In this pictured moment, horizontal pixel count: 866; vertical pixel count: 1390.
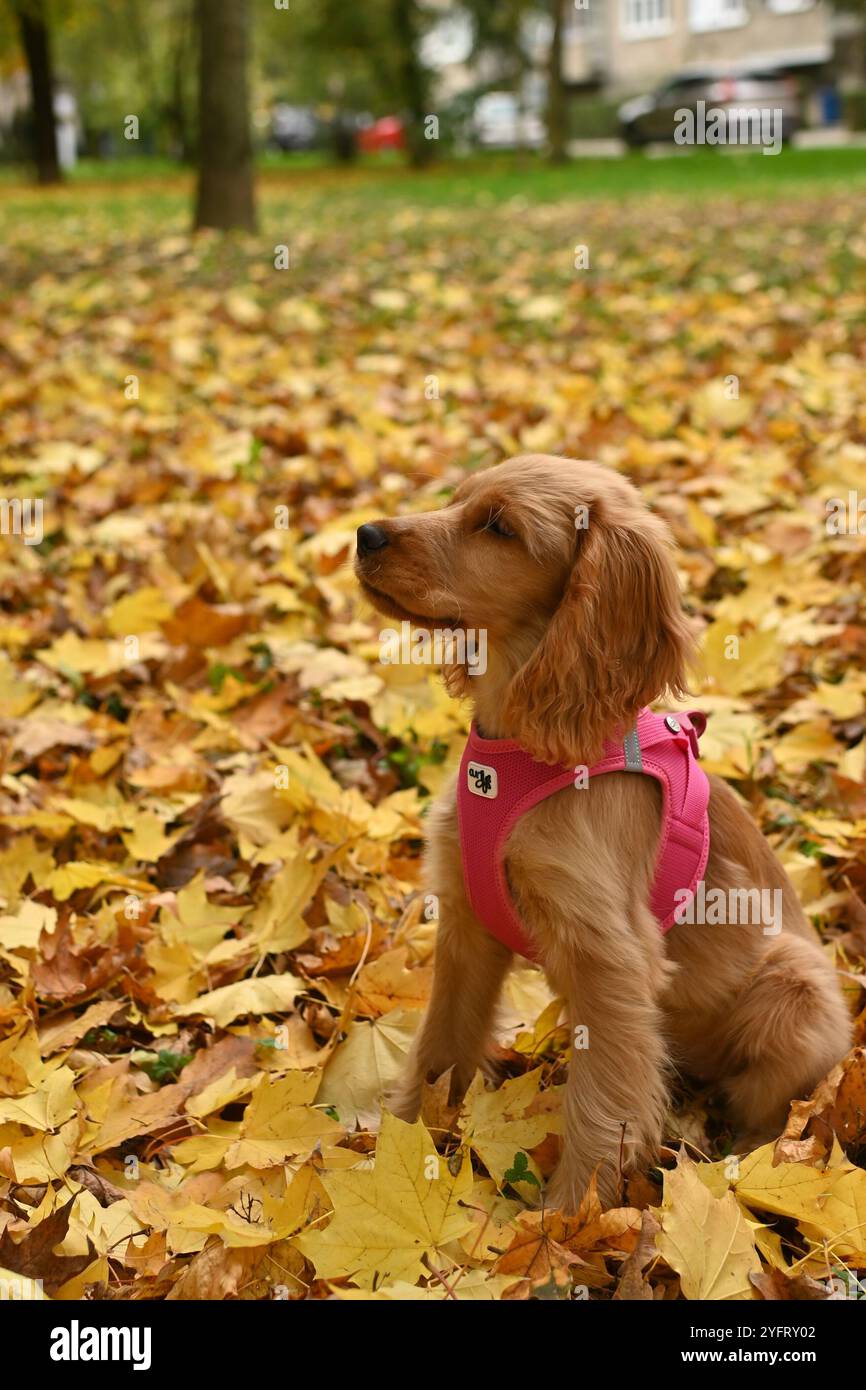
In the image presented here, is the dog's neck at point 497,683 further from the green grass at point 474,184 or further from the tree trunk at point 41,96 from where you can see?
the tree trunk at point 41,96

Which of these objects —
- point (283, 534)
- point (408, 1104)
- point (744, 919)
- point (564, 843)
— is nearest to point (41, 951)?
point (408, 1104)

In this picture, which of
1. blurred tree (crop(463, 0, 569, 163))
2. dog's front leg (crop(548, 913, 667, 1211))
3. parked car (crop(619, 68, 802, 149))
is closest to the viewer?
dog's front leg (crop(548, 913, 667, 1211))

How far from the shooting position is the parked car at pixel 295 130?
59594mm

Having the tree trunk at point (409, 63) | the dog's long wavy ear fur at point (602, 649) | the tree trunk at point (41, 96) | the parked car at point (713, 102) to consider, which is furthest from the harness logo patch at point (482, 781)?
the tree trunk at point (409, 63)

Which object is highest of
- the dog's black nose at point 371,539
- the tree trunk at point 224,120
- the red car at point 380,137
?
the red car at point 380,137

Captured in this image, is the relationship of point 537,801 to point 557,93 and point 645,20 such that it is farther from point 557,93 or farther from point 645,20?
point 645,20

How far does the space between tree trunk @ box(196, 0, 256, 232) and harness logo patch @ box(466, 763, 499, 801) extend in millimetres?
13956

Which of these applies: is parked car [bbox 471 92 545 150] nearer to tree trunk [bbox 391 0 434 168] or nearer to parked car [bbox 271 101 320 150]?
tree trunk [bbox 391 0 434 168]

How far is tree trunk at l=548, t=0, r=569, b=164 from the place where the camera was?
35344mm

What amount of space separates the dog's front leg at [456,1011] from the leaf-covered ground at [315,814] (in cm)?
12

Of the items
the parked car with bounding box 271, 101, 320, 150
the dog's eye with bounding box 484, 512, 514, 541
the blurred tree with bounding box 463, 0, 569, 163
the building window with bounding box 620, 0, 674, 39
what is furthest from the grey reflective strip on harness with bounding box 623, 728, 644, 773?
the building window with bounding box 620, 0, 674, 39

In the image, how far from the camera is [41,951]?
3.26 m

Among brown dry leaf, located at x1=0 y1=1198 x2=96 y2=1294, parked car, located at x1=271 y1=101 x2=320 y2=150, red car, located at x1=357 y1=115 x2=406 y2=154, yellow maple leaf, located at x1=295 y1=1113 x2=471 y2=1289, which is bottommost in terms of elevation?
brown dry leaf, located at x1=0 y1=1198 x2=96 y2=1294

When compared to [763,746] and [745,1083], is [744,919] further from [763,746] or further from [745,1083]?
[763,746]
